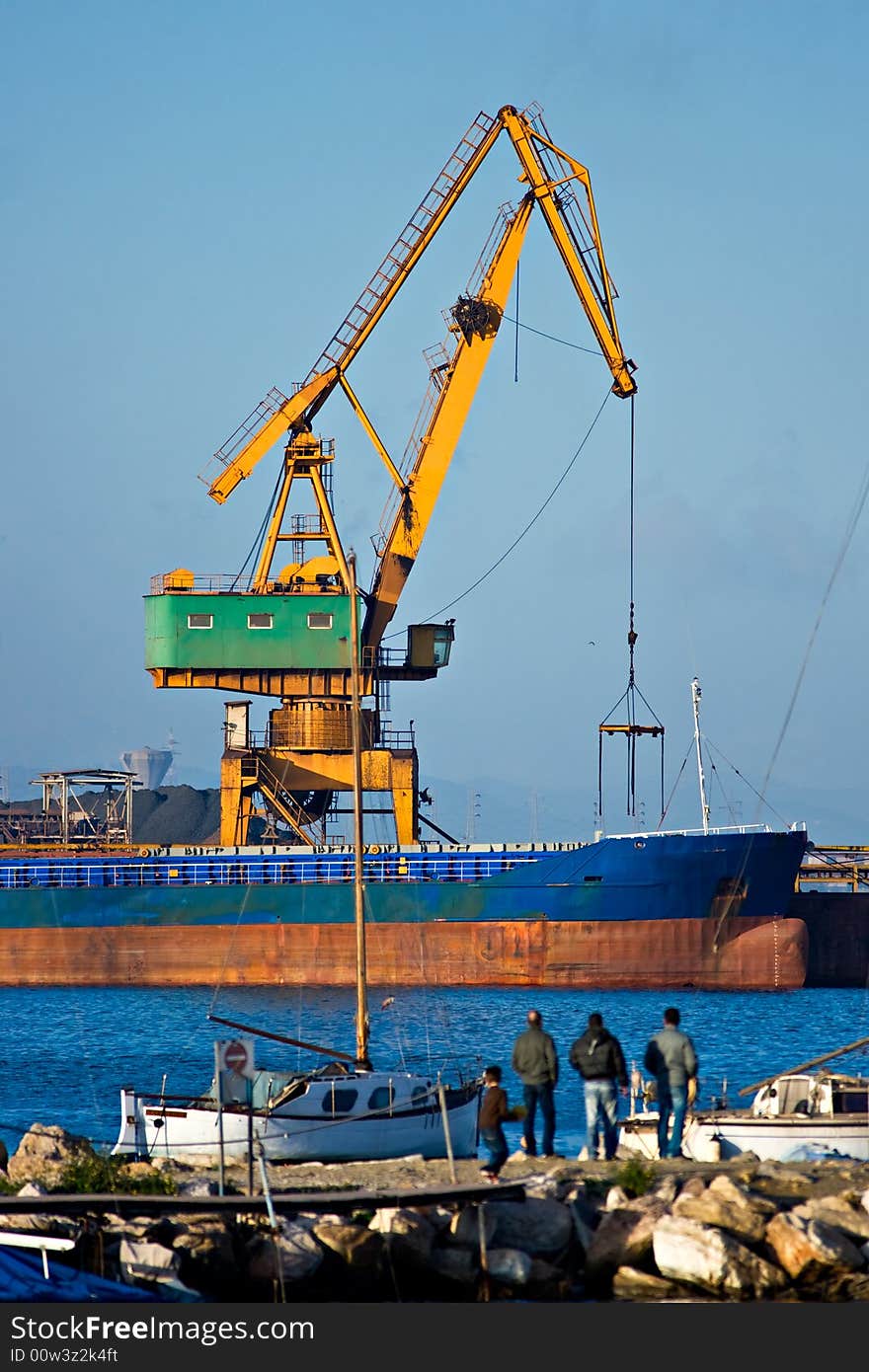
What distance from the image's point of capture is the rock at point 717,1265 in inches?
612

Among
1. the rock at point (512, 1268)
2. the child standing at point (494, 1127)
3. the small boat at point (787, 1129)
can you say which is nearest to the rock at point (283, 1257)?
the rock at point (512, 1268)

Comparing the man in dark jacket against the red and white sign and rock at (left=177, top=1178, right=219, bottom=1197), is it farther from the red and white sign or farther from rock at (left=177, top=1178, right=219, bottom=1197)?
rock at (left=177, top=1178, right=219, bottom=1197)

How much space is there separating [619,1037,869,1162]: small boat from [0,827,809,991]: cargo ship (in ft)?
86.4

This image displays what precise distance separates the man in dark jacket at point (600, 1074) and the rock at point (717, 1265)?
2.24 meters

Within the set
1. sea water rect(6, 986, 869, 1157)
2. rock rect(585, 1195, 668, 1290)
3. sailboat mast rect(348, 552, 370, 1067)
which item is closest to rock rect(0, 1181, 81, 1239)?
rock rect(585, 1195, 668, 1290)

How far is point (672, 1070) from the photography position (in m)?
18.2

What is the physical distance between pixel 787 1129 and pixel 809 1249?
4.38 m

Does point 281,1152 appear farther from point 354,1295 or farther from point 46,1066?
point 46,1066

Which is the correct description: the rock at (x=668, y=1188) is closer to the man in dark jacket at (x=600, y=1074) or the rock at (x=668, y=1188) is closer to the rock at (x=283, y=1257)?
the man in dark jacket at (x=600, y=1074)

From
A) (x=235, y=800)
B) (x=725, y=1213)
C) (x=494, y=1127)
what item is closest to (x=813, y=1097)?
(x=494, y=1127)


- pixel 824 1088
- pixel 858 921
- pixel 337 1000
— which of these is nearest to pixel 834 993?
pixel 858 921

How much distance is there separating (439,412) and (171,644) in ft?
32.8

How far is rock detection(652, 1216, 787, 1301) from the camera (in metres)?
15.5

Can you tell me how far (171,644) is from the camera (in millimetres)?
53312
